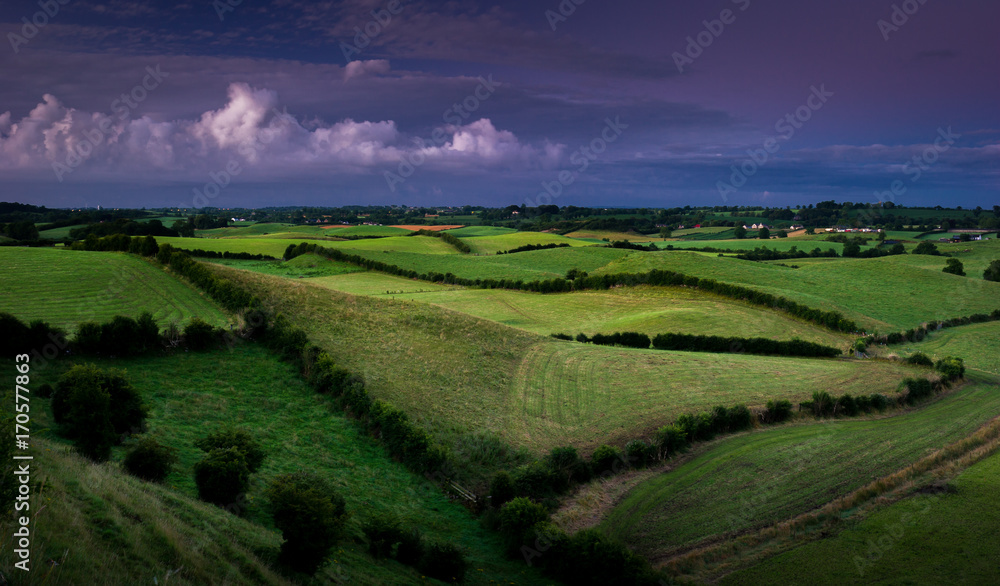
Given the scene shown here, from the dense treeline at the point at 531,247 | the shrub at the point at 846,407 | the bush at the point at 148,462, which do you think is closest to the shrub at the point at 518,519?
the bush at the point at 148,462

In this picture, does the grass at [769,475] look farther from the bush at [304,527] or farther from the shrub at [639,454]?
the bush at [304,527]

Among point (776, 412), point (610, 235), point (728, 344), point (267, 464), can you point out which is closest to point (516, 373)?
point (776, 412)

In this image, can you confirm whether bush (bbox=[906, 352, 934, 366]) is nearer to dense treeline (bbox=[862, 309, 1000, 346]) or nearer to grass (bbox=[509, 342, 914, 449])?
grass (bbox=[509, 342, 914, 449])

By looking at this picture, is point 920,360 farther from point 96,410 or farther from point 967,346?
point 96,410

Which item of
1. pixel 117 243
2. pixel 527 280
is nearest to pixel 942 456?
pixel 527 280

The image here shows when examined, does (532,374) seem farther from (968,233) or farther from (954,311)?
(968,233)

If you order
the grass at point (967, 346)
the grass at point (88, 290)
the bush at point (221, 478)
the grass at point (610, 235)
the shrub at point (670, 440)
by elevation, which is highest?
the grass at point (610, 235)
